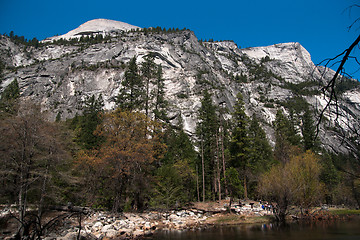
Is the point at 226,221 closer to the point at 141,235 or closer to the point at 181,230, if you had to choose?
the point at 181,230

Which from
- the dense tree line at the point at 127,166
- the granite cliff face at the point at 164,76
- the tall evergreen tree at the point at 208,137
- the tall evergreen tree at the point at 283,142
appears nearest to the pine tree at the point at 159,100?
the dense tree line at the point at 127,166

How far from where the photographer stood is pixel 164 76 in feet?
302

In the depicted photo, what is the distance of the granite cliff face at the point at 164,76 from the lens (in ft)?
277

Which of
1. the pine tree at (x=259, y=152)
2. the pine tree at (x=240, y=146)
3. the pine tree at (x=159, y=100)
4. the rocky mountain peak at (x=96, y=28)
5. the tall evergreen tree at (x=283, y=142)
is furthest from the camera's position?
the rocky mountain peak at (x=96, y=28)

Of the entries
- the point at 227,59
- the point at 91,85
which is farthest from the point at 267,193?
the point at 227,59

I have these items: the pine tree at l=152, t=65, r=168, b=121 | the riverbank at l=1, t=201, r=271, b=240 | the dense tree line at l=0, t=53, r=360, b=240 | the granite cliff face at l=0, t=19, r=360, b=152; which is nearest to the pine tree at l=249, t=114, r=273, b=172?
the dense tree line at l=0, t=53, r=360, b=240

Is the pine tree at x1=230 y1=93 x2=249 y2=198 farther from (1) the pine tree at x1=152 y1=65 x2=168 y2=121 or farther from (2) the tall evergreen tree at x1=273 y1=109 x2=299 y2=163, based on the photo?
(1) the pine tree at x1=152 y1=65 x2=168 y2=121

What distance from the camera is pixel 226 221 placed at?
19547 mm

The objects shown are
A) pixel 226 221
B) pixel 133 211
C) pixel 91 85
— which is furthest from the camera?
pixel 91 85

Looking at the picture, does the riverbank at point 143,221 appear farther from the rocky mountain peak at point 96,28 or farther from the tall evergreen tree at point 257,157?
the rocky mountain peak at point 96,28

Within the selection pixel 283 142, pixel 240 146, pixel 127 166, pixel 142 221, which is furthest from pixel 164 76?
pixel 142 221

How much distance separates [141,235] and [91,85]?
8424 centimetres

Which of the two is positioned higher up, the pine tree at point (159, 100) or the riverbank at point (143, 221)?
the pine tree at point (159, 100)

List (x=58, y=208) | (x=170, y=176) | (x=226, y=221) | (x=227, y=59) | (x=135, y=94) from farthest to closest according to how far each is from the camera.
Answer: (x=227, y=59), (x=135, y=94), (x=170, y=176), (x=226, y=221), (x=58, y=208)
